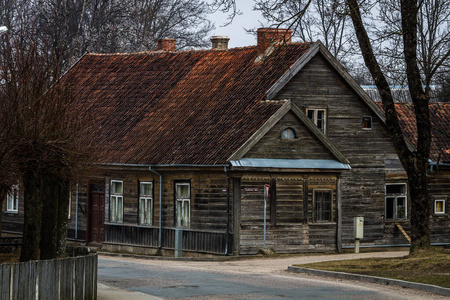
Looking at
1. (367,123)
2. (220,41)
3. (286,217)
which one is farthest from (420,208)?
(220,41)

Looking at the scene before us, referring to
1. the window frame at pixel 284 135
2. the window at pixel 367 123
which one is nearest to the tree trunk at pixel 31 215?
the window frame at pixel 284 135

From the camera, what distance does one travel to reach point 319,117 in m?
33.6

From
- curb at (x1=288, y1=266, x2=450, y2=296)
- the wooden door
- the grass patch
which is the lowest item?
curb at (x1=288, y1=266, x2=450, y2=296)

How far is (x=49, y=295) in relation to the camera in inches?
600

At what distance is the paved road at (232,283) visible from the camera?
730 inches

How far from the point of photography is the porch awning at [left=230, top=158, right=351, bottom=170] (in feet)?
97.3

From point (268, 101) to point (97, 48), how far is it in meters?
20.7

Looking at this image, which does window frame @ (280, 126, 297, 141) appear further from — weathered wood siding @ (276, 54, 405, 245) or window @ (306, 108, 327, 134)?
window @ (306, 108, 327, 134)

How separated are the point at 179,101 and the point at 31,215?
18000 millimetres

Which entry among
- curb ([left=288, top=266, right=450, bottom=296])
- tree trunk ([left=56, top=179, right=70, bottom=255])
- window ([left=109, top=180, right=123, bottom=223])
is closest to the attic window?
window ([left=109, top=180, right=123, bottom=223])

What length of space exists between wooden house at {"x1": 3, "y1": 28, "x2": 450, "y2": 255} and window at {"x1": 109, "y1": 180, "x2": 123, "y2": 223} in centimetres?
7

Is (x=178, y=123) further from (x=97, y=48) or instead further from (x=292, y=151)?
(x=97, y=48)

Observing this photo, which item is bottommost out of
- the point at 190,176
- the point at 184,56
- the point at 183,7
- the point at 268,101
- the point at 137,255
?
the point at 137,255

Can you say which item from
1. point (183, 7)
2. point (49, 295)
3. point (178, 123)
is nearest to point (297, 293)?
point (49, 295)
